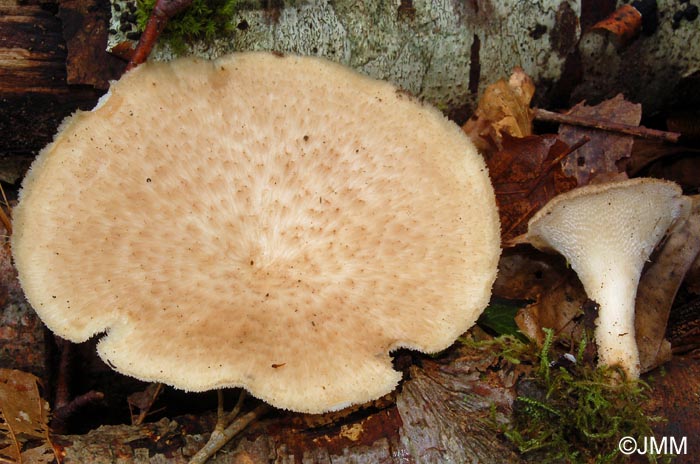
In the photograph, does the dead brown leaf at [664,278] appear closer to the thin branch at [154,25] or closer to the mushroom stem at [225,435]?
the mushroom stem at [225,435]

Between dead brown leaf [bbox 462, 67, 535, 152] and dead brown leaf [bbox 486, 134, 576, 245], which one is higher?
dead brown leaf [bbox 462, 67, 535, 152]

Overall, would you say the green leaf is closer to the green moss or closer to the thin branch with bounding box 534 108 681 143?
the green moss

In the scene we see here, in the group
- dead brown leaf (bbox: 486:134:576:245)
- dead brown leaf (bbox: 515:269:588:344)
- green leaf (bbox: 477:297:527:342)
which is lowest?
green leaf (bbox: 477:297:527:342)

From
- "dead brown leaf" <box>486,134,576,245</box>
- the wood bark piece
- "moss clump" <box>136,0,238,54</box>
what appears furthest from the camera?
"dead brown leaf" <box>486,134,576,245</box>

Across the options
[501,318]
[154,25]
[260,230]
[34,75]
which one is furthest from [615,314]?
[34,75]

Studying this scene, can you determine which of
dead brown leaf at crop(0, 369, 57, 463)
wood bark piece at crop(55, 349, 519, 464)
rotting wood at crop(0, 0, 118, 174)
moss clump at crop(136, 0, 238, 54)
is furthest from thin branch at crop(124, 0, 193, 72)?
wood bark piece at crop(55, 349, 519, 464)

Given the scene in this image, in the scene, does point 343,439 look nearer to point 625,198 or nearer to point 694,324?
point 625,198
